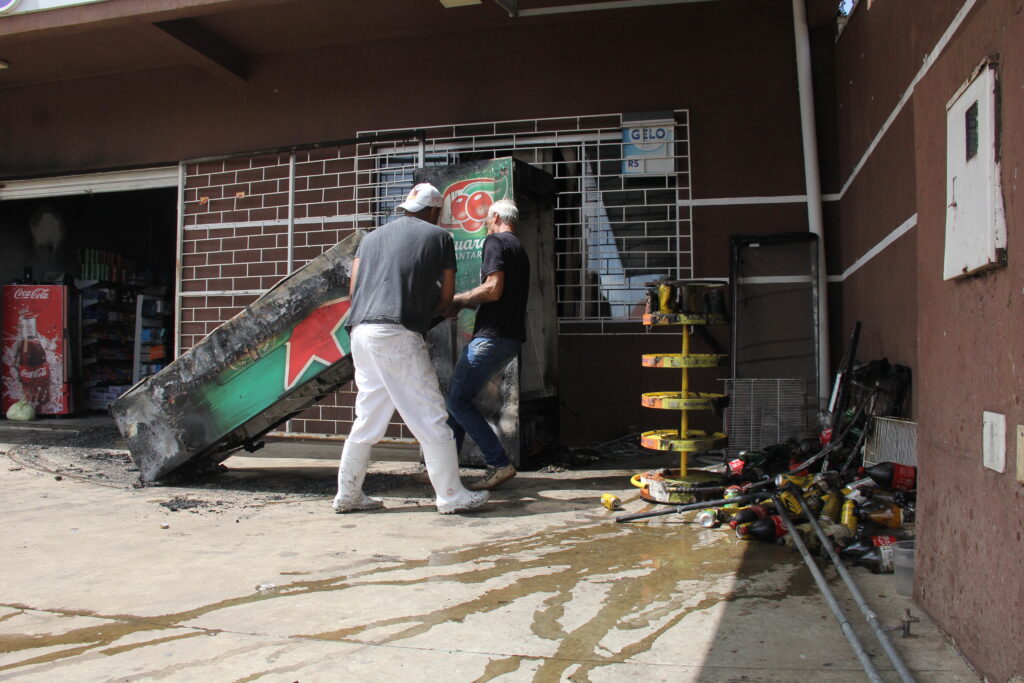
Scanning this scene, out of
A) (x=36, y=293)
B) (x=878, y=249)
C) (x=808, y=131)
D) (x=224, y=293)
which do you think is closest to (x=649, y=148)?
(x=808, y=131)

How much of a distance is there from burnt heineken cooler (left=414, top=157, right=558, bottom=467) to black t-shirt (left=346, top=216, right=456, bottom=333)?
1.35 m

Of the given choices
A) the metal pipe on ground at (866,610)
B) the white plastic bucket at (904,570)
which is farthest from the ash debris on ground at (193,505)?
the white plastic bucket at (904,570)

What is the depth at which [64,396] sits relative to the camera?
10.6 metres

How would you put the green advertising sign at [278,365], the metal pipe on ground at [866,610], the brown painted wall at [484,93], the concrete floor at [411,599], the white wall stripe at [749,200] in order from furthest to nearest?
1. the brown painted wall at [484,93]
2. the white wall stripe at [749,200]
3. the green advertising sign at [278,365]
4. the concrete floor at [411,599]
5. the metal pipe on ground at [866,610]

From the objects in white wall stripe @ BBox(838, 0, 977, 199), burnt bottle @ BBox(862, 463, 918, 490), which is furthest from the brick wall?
burnt bottle @ BBox(862, 463, 918, 490)

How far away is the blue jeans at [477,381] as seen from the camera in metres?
5.02

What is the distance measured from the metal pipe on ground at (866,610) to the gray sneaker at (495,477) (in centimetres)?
193

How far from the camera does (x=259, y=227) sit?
28.0 ft

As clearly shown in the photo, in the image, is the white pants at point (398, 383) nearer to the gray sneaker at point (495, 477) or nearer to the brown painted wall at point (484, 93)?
the gray sneaker at point (495, 477)

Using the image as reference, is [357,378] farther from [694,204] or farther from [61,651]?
[694,204]

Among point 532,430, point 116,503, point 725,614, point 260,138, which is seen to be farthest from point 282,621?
point 260,138

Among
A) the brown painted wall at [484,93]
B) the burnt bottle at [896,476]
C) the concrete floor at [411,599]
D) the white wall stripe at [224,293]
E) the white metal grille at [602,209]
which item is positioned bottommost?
the concrete floor at [411,599]

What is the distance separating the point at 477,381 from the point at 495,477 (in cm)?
66

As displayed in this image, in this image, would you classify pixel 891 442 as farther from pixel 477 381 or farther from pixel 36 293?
pixel 36 293
